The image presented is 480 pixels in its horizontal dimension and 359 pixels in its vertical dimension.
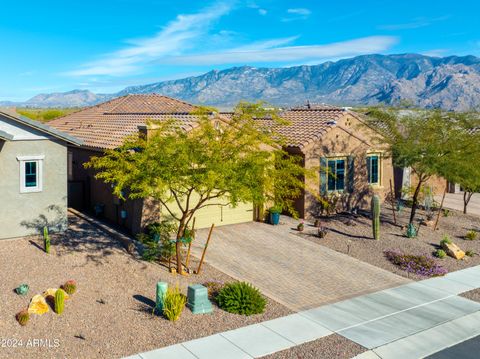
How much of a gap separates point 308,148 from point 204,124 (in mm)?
9135

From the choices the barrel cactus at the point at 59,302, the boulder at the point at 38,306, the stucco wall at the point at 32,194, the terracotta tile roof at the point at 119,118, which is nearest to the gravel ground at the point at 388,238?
the terracotta tile roof at the point at 119,118

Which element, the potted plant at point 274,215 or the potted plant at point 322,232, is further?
the potted plant at point 274,215

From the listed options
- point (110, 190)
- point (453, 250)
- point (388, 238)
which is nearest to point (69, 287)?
point (110, 190)

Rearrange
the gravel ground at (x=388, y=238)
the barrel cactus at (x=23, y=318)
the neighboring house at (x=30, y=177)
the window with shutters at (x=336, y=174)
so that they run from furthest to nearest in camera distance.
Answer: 1. the window with shutters at (x=336, y=174)
2. the gravel ground at (x=388, y=238)
3. the neighboring house at (x=30, y=177)
4. the barrel cactus at (x=23, y=318)

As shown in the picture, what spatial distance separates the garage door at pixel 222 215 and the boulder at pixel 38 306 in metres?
8.37

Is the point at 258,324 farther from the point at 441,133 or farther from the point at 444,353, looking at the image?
the point at 441,133

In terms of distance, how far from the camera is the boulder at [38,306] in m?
12.2

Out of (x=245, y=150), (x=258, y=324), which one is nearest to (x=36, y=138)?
(x=245, y=150)

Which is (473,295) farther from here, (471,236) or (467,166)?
(467,166)

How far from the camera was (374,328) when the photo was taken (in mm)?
12414

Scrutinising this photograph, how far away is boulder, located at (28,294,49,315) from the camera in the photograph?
479 inches

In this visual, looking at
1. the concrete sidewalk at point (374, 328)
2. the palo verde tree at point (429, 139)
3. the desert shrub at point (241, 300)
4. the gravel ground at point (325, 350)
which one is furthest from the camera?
the palo verde tree at point (429, 139)

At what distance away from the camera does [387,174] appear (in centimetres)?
2720

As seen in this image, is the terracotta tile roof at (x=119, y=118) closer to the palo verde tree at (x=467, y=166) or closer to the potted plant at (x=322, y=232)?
the potted plant at (x=322, y=232)
